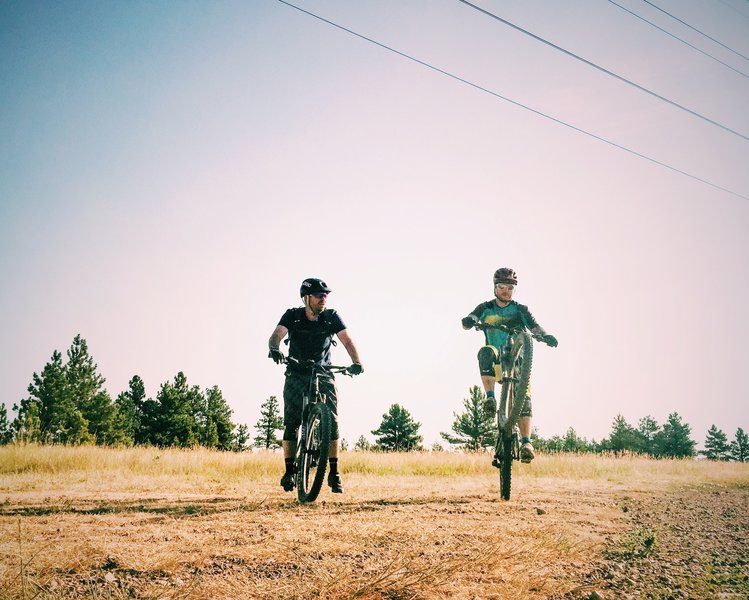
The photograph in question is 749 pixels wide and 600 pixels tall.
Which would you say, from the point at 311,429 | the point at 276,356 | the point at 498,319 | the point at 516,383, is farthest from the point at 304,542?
the point at 498,319

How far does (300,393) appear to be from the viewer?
554 centimetres

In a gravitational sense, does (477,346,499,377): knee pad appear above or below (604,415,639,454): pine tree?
above

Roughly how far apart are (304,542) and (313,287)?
3.10 meters

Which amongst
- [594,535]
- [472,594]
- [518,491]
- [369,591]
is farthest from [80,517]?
[518,491]

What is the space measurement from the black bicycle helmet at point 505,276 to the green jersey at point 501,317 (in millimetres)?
325

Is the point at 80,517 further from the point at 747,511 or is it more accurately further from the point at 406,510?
the point at 747,511

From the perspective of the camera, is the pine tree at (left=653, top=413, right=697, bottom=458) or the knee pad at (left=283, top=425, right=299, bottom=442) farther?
the pine tree at (left=653, top=413, right=697, bottom=458)

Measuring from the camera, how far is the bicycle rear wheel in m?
5.84

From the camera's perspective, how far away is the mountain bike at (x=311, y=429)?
5.11 metres

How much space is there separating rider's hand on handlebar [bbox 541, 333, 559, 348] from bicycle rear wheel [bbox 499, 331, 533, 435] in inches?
18.8

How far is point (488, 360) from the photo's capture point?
629 cm

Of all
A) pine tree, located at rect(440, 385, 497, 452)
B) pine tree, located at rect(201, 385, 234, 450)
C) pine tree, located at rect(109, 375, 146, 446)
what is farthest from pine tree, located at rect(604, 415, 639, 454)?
pine tree, located at rect(109, 375, 146, 446)

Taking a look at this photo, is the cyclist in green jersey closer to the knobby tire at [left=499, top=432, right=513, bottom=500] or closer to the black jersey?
the knobby tire at [left=499, top=432, right=513, bottom=500]

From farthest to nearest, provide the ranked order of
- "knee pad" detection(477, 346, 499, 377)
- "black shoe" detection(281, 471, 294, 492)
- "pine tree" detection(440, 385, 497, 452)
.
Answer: "pine tree" detection(440, 385, 497, 452)
"knee pad" detection(477, 346, 499, 377)
"black shoe" detection(281, 471, 294, 492)
